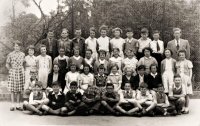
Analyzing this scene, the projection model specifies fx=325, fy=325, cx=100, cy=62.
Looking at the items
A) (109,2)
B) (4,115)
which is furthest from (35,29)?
(4,115)

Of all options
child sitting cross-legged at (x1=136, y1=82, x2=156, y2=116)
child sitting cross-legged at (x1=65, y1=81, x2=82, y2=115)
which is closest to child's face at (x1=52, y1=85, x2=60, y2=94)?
child sitting cross-legged at (x1=65, y1=81, x2=82, y2=115)

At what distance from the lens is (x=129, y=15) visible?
1214 cm

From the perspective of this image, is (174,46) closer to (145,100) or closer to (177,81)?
(177,81)

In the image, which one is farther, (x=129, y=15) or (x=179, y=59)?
(x=129, y=15)

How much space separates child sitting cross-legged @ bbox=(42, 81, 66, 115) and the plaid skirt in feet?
3.03

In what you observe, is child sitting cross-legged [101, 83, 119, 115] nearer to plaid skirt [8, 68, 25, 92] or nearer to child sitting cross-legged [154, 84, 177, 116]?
child sitting cross-legged [154, 84, 177, 116]

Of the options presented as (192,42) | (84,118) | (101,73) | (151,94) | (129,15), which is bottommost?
(84,118)

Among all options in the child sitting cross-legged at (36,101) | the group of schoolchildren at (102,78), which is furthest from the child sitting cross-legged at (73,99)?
the child sitting cross-legged at (36,101)

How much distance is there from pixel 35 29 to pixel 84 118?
20.7ft

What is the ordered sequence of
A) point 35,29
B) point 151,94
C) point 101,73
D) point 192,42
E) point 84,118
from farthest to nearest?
point 192,42 < point 35,29 < point 101,73 < point 151,94 < point 84,118

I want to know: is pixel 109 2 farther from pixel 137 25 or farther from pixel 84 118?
pixel 84 118

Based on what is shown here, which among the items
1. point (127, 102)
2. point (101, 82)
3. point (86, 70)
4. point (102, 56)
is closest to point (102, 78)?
point (101, 82)

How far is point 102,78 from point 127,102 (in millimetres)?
814

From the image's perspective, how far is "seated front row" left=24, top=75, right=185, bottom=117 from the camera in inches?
241
